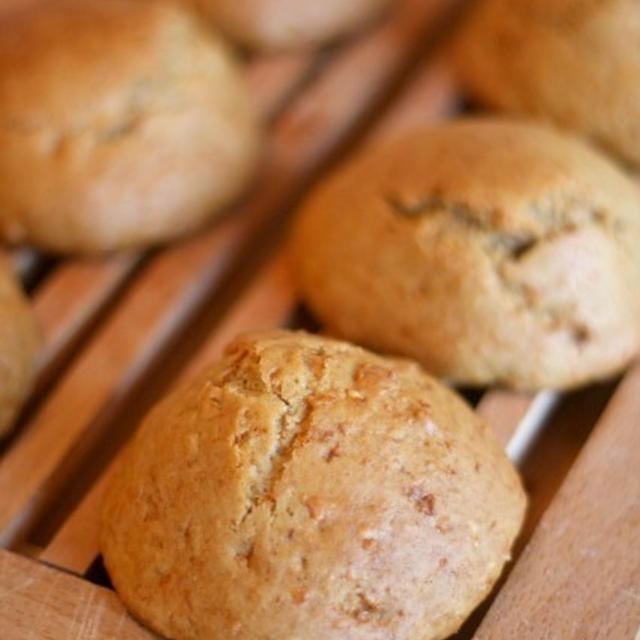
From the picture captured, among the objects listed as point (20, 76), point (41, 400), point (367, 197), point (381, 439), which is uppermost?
point (20, 76)

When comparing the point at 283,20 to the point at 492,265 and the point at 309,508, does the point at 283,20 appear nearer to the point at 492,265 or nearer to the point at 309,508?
the point at 492,265

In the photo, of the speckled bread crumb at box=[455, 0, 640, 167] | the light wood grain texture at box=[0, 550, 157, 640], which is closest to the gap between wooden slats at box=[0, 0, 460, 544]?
the light wood grain texture at box=[0, 550, 157, 640]

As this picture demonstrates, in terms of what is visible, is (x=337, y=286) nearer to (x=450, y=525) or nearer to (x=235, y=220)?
(x=235, y=220)

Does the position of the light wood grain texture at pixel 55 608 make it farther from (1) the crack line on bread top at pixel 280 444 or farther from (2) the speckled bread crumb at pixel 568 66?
(2) the speckled bread crumb at pixel 568 66

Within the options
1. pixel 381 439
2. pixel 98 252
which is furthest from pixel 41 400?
pixel 381 439

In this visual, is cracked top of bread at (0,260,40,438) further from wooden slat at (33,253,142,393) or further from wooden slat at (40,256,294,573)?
wooden slat at (40,256,294,573)

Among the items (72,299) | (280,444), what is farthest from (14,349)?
(280,444)
